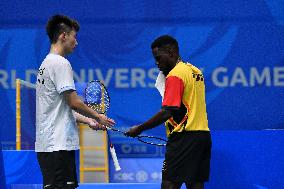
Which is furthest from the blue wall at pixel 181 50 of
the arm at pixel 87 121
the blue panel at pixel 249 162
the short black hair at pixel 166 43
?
the short black hair at pixel 166 43

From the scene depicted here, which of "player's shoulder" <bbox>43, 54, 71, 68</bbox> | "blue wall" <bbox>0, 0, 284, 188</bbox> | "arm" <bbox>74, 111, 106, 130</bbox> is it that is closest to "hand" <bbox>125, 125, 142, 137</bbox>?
"arm" <bbox>74, 111, 106, 130</bbox>

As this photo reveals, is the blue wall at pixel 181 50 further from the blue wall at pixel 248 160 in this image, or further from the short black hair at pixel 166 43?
the short black hair at pixel 166 43

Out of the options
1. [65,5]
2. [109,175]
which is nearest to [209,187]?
[109,175]

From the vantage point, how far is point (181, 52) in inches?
354

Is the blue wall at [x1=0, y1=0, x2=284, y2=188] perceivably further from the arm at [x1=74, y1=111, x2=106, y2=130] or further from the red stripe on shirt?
the red stripe on shirt

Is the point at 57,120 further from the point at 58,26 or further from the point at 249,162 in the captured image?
the point at 249,162

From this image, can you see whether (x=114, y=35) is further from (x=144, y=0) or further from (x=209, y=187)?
(x=209, y=187)

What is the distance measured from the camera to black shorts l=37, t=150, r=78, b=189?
3941mm

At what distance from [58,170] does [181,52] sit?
17.1 ft

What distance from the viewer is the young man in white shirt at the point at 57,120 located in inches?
155

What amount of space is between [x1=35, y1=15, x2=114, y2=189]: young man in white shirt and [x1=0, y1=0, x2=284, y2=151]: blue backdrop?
16.2 feet

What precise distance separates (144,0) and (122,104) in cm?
132

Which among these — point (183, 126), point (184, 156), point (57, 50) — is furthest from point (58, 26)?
point (184, 156)

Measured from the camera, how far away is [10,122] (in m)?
9.05
